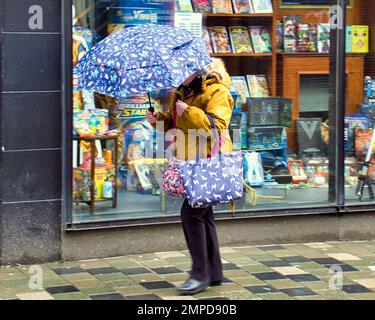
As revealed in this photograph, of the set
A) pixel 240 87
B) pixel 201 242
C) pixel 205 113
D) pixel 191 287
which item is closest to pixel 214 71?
pixel 205 113

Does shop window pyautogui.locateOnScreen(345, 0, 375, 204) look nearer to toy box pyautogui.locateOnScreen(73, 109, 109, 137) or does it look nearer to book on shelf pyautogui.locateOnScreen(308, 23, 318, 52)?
book on shelf pyautogui.locateOnScreen(308, 23, 318, 52)

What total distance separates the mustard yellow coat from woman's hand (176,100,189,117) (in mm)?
23

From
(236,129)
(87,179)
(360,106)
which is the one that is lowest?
(87,179)

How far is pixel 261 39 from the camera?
848cm

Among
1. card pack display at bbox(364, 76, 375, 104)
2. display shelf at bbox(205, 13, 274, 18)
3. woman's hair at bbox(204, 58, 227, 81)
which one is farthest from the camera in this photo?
card pack display at bbox(364, 76, 375, 104)

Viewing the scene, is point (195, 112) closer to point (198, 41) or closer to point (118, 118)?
point (198, 41)

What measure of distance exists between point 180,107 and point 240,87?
2064 millimetres

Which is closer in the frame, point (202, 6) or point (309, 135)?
point (202, 6)

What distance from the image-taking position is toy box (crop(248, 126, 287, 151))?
8461 millimetres

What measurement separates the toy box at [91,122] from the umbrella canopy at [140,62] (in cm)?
145

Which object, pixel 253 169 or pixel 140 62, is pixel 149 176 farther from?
pixel 140 62

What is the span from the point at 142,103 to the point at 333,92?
5.82ft

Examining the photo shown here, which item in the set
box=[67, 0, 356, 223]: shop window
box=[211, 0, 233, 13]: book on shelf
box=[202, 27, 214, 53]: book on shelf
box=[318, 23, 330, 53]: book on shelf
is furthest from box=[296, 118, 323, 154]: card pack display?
box=[211, 0, 233, 13]: book on shelf

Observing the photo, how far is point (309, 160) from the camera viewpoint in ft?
28.2
